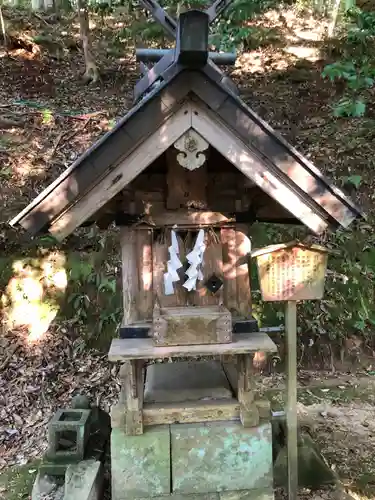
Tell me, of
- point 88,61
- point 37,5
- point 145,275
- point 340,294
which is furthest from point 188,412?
point 37,5

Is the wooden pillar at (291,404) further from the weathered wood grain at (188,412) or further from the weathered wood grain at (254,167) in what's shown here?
the weathered wood grain at (254,167)

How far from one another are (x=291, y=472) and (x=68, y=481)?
179cm

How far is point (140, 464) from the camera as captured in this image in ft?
12.0

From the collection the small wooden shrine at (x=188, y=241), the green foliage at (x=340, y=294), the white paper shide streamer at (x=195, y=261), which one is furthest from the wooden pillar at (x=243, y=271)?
the green foliage at (x=340, y=294)

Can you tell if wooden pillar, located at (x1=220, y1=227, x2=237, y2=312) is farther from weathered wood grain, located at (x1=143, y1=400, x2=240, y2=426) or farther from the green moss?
the green moss

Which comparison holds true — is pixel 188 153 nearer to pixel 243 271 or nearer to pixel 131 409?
pixel 243 271

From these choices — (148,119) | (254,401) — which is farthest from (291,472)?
(148,119)

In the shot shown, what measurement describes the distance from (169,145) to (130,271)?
1220mm

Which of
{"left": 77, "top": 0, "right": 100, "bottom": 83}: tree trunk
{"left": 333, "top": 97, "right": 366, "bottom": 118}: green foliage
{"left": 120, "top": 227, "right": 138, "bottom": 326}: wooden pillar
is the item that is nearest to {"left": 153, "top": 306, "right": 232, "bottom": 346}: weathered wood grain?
{"left": 120, "top": 227, "right": 138, "bottom": 326}: wooden pillar

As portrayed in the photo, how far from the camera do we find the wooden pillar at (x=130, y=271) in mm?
3865

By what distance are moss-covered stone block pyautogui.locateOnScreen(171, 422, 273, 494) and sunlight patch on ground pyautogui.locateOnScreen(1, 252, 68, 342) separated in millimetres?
4122

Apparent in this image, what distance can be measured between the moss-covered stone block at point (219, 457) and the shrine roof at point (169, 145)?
1.83 m

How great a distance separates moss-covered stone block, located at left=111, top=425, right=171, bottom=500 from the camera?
11.9 ft

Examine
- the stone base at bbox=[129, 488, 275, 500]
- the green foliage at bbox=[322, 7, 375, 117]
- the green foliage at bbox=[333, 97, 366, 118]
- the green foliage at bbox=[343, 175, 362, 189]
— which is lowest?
the stone base at bbox=[129, 488, 275, 500]
